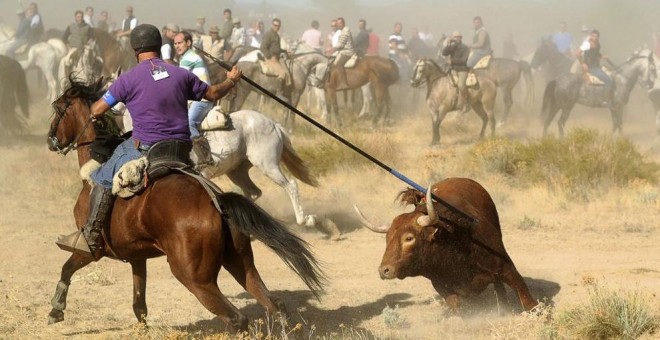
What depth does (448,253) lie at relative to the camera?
771 centimetres

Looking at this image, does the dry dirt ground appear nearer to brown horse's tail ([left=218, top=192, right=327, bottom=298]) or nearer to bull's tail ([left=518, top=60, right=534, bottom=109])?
brown horse's tail ([left=218, top=192, right=327, bottom=298])

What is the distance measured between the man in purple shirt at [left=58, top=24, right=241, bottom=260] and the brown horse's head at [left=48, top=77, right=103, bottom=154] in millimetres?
744

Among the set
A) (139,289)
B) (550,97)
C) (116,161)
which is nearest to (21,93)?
(550,97)

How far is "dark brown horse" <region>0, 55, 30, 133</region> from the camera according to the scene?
20.4m

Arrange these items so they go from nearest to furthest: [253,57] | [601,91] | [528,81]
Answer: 1. [253,57]
2. [601,91]
3. [528,81]

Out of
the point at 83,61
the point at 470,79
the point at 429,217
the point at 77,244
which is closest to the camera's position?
the point at 77,244

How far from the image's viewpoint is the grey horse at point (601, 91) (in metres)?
22.7

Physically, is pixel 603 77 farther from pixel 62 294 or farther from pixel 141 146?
pixel 141 146

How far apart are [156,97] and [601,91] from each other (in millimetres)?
17893

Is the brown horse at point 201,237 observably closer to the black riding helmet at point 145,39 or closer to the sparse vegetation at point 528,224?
the black riding helmet at point 145,39

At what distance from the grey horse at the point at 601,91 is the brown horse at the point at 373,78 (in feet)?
13.7

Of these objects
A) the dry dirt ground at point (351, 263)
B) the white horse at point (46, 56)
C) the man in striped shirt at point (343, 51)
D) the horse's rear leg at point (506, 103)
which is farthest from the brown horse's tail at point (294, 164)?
the white horse at point (46, 56)

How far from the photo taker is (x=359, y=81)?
24531 mm

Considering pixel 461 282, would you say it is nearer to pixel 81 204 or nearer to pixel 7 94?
pixel 81 204
